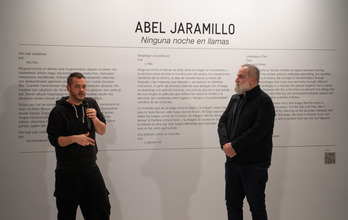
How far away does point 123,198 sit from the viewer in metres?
4.18

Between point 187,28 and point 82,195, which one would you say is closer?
point 82,195

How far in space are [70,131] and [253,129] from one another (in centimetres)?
160

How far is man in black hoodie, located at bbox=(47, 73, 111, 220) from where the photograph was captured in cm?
323

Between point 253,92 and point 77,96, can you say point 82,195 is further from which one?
point 253,92

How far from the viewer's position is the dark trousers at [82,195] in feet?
10.7

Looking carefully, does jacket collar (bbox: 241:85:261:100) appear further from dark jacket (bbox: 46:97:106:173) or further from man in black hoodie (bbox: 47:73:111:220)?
dark jacket (bbox: 46:97:106:173)

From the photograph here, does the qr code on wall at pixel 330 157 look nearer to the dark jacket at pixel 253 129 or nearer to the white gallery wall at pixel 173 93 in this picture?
the white gallery wall at pixel 173 93

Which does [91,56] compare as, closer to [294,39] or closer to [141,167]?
[141,167]

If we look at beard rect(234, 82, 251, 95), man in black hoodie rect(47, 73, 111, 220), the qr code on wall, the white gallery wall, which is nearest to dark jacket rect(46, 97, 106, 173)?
man in black hoodie rect(47, 73, 111, 220)

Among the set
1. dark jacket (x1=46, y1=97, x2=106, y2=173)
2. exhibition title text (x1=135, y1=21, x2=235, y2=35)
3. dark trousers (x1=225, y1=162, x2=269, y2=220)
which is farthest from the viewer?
exhibition title text (x1=135, y1=21, x2=235, y2=35)

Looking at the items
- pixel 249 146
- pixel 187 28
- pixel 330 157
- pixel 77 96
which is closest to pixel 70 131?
pixel 77 96

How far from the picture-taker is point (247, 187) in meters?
3.37
